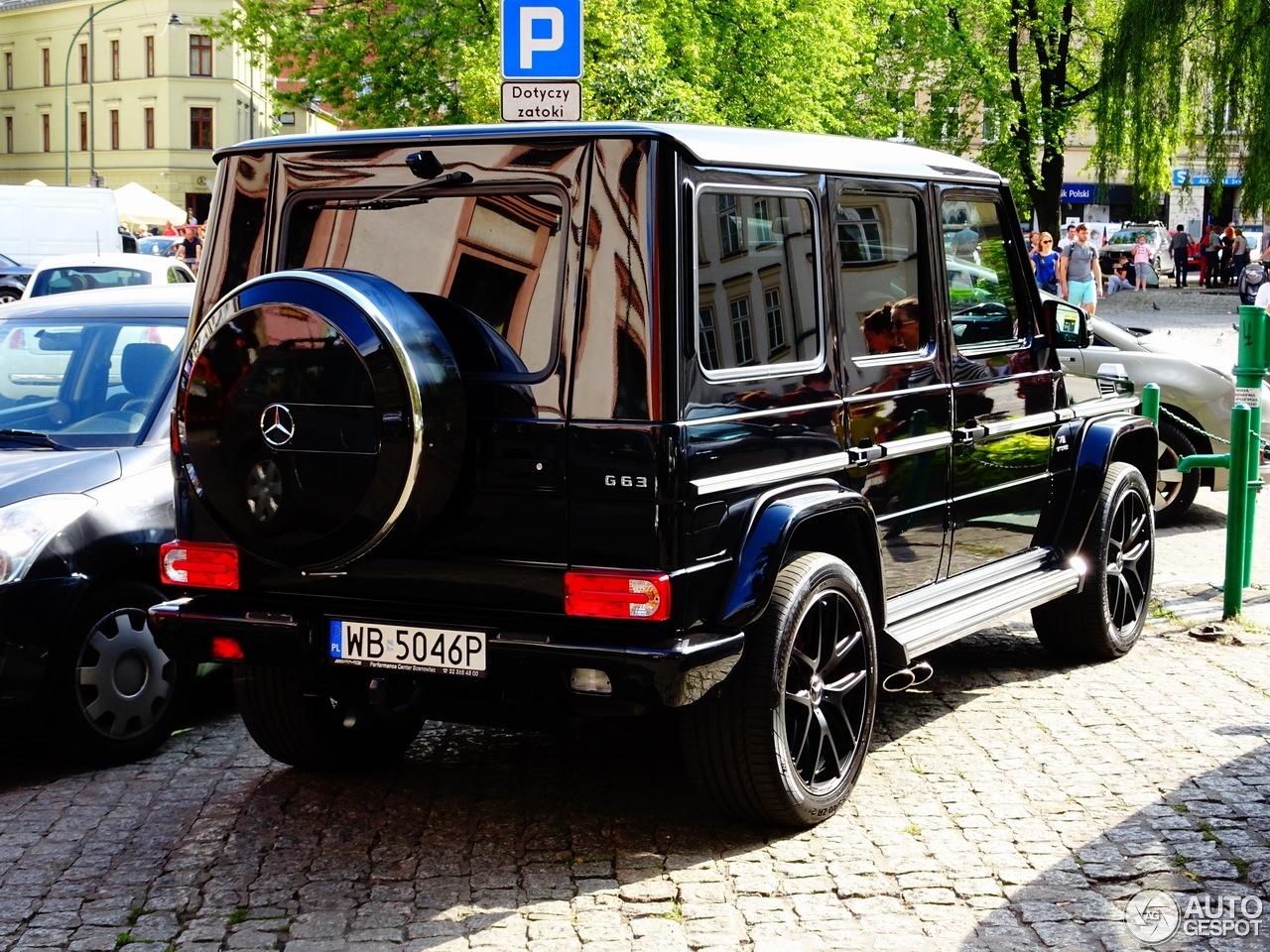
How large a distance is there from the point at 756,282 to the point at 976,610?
1.73m

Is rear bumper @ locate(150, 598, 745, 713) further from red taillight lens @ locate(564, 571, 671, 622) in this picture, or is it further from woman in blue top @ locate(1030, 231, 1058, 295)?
woman in blue top @ locate(1030, 231, 1058, 295)

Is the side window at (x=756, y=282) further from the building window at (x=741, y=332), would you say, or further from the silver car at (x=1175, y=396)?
the silver car at (x=1175, y=396)

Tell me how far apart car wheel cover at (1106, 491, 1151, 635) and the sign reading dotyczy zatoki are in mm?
3268

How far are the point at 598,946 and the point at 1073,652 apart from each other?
12.1 feet

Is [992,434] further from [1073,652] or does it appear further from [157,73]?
[157,73]

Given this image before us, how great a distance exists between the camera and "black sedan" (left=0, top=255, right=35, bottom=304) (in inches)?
1113

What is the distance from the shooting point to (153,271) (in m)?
19.4

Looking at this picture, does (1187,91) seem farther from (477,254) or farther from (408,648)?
(408,648)

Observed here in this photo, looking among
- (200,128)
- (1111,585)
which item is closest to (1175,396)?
Answer: (1111,585)

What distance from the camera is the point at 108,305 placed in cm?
678

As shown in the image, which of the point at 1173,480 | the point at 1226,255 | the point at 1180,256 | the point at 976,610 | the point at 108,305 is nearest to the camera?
the point at 976,610

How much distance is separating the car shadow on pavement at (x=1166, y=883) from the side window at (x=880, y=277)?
169cm

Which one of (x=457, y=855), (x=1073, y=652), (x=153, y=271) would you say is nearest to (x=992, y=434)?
(x=1073, y=652)

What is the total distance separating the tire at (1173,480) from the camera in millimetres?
10984
